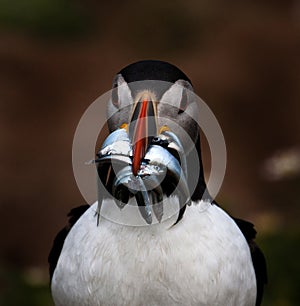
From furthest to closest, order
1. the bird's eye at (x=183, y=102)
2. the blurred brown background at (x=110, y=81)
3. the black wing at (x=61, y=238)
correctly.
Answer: the blurred brown background at (x=110, y=81), the black wing at (x=61, y=238), the bird's eye at (x=183, y=102)

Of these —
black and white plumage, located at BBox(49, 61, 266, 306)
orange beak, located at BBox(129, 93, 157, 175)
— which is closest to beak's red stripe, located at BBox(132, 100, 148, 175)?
orange beak, located at BBox(129, 93, 157, 175)

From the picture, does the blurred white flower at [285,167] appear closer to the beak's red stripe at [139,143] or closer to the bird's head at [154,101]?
the bird's head at [154,101]

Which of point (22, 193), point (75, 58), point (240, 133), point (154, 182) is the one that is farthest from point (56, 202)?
point (154, 182)

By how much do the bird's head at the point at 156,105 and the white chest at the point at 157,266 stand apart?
0.80ft

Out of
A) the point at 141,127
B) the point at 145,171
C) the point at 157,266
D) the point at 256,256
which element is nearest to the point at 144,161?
the point at 145,171

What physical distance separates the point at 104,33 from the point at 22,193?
4.31 meters

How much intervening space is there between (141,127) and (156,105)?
11.2 inches

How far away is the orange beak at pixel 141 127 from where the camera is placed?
4383 mm

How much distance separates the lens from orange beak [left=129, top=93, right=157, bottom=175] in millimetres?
4383

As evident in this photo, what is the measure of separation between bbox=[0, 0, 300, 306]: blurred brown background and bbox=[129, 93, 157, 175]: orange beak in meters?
4.58

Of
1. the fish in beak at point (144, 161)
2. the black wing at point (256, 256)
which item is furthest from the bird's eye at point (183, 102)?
the black wing at point (256, 256)

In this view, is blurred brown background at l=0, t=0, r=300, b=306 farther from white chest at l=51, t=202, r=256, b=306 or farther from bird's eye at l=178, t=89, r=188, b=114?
bird's eye at l=178, t=89, r=188, b=114

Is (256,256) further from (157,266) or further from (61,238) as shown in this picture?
(61,238)

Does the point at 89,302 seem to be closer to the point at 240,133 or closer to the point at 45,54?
the point at 240,133
